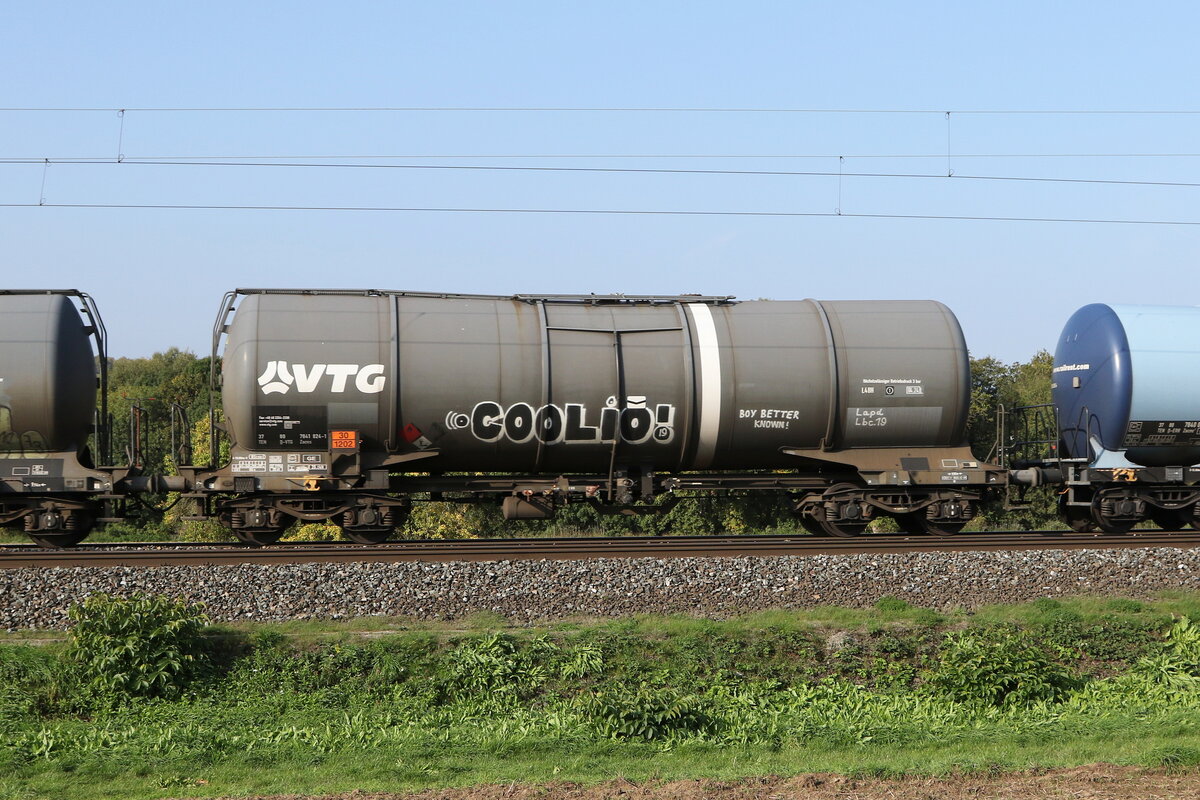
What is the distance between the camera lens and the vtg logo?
16141mm

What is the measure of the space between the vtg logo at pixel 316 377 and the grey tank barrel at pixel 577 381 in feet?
0.07

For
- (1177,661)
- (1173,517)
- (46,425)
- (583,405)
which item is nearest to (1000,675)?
(1177,661)

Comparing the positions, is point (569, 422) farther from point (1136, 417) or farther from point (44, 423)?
point (1136, 417)

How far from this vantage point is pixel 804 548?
15750 millimetres

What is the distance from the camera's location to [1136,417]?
17.8m

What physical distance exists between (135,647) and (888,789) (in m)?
7.07

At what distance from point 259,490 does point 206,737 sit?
26.2ft

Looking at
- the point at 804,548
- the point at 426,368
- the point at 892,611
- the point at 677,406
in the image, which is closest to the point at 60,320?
the point at 426,368

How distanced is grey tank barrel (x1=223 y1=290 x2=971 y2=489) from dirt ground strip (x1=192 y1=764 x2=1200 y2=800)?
961 centimetres

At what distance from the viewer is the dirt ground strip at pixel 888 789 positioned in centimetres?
711

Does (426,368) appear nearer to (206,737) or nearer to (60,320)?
(60,320)

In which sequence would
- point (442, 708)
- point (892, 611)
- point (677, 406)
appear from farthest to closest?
1. point (677, 406)
2. point (892, 611)
3. point (442, 708)

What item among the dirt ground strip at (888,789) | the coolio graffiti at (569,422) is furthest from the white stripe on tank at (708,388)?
the dirt ground strip at (888,789)

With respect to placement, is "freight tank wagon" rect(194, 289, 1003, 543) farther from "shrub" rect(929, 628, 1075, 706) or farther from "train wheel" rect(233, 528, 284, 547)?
"shrub" rect(929, 628, 1075, 706)
